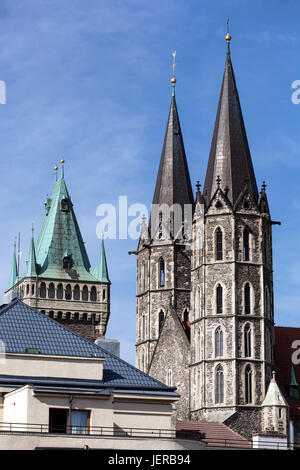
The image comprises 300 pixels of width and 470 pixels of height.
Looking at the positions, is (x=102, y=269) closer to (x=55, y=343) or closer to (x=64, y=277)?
(x=64, y=277)

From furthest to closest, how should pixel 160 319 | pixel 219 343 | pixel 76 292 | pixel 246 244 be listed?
pixel 76 292, pixel 160 319, pixel 246 244, pixel 219 343

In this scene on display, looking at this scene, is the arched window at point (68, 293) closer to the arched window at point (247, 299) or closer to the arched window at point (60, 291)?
the arched window at point (60, 291)

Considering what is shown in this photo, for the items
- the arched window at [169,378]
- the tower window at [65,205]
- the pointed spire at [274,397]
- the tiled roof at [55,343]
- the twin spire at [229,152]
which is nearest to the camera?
the tiled roof at [55,343]

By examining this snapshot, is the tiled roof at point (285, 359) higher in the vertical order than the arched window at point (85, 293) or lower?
lower

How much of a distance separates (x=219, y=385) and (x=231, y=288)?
5562mm

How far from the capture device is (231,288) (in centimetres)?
7144

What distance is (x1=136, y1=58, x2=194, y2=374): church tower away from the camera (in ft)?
268

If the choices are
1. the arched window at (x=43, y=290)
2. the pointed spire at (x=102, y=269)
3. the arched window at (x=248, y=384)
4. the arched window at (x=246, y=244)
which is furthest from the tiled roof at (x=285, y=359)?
the arched window at (x=43, y=290)

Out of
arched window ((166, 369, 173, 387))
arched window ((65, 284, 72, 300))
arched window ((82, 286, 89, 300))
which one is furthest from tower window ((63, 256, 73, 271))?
arched window ((166, 369, 173, 387))

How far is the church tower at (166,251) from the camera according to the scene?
3219 inches

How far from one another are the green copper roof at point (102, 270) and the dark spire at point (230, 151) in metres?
27.2

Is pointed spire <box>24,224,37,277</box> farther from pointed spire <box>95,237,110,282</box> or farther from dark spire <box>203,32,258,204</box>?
dark spire <box>203,32,258,204</box>

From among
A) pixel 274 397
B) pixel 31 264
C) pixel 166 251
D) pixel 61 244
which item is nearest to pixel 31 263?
pixel 31 264
